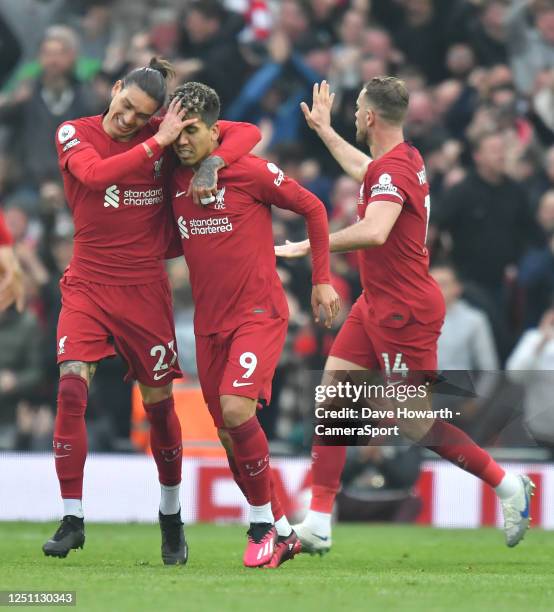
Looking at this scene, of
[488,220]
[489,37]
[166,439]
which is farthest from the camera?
[489,37]

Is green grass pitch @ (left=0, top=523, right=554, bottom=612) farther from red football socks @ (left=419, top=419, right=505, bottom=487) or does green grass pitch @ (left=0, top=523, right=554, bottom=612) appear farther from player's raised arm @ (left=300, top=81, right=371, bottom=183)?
player's raised arm @ (left=300, top=81, right=371, bottom=183)

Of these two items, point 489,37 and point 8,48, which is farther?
point 489,37

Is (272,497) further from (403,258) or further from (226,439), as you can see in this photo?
(403,258)

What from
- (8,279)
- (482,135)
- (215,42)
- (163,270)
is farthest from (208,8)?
(163,270)

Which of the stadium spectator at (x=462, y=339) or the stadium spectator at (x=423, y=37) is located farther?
the stadium spectator at (x=423, y=37)

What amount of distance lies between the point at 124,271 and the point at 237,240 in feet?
2.21

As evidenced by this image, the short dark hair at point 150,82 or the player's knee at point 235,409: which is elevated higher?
the short dark hair at point 150,82

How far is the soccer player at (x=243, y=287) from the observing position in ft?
26.3

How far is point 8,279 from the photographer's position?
30.6 ft

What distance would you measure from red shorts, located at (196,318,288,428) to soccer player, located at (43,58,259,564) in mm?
314

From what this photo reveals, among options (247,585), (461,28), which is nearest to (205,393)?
(247,585)

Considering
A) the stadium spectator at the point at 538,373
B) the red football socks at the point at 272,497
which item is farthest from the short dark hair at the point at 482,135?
the red football socks at the point at 272,497

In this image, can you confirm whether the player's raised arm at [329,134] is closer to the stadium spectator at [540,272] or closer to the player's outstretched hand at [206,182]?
the player's outstretched hand at [206,182]

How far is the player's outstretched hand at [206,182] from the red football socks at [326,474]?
1.86m
